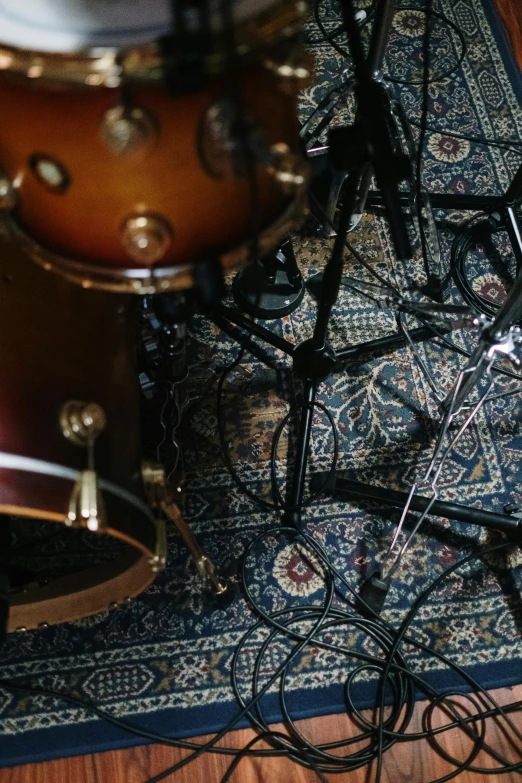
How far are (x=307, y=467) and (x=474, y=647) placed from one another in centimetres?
40

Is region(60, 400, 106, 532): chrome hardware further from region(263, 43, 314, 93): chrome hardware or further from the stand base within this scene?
the stand base

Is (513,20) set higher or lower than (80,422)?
higher

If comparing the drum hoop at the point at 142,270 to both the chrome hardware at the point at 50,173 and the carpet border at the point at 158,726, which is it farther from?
the carpet border at the point at 158,726

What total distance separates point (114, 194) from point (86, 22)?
13cm

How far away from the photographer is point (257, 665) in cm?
108

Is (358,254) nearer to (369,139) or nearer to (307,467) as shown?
(307,467)

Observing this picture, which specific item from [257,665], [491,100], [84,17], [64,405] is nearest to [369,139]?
[84,17]

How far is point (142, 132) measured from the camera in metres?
0.55

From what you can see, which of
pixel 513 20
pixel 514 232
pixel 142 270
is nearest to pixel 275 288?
pixel 514 232

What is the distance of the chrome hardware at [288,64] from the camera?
1.90ft

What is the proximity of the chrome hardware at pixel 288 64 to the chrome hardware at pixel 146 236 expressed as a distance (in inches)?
6.2

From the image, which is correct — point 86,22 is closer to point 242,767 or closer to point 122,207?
point 122,207

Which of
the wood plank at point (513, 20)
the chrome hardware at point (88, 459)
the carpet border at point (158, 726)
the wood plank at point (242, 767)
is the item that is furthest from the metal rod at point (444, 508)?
the wood plank at point (513, 20)

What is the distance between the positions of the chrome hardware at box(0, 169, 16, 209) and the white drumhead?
130mm
